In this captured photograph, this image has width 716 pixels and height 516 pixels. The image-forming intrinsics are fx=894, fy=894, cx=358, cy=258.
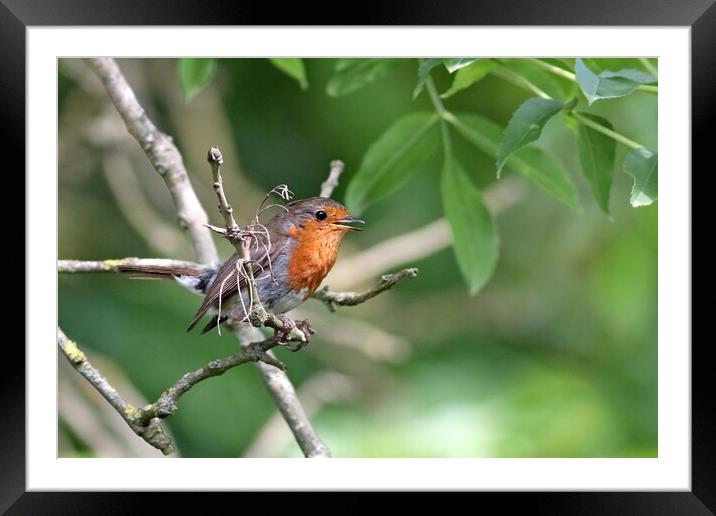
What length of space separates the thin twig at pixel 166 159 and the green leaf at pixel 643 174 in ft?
4.87

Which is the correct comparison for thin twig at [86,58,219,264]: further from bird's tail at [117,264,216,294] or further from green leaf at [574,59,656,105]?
green leaf at [574,59,656,105]

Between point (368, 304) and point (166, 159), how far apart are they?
8.38 feet

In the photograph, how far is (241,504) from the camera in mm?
2367

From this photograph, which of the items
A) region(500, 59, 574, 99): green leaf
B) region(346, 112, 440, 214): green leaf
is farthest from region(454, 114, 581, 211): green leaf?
region(500, 59, 574, 99): green leaf

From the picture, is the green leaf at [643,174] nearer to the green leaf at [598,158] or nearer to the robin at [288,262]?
the green leaf at [598,158]

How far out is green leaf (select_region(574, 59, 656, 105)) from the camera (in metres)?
2.19

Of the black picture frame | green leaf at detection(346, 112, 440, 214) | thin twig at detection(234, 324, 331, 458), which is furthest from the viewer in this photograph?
green leaf at detection(346, 112, 440, 214)

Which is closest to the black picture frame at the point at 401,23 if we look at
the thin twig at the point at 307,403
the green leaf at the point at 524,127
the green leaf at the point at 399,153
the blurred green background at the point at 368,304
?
the green leaf at the point at 524,127

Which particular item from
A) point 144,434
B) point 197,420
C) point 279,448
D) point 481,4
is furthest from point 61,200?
point 481,4

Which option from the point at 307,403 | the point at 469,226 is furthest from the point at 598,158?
the point at 307,403

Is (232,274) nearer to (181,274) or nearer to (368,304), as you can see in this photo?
(181,274)

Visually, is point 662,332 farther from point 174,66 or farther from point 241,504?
point 174,66

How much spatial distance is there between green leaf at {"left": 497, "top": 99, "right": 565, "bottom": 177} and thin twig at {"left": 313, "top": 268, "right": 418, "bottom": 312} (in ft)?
1.39

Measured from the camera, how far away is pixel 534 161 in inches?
119
